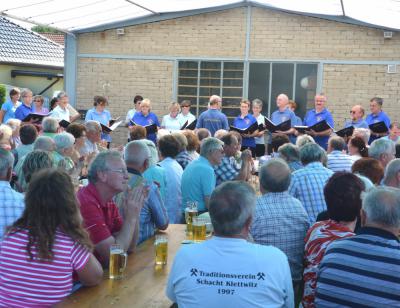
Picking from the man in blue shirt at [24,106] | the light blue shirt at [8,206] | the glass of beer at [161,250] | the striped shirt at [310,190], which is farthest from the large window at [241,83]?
the glass of beer at [161,250]

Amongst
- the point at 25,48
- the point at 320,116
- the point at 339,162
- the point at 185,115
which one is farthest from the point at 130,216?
the point at 25,48

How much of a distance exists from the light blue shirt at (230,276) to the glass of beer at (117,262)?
0.66 m

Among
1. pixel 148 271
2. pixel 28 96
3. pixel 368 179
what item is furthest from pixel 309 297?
pixel 28 96

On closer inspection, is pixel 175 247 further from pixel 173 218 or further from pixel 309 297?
pixel 173 218

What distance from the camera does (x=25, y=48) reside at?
26.2 metres

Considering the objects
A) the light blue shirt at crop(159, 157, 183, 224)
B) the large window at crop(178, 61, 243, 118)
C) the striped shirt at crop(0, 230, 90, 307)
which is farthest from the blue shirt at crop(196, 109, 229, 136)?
the striped shirt at crop(0, 230, 90, 307)

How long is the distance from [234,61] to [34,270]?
11180 mm

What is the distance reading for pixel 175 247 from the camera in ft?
13.5

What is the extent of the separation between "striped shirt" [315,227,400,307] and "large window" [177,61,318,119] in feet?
34.6

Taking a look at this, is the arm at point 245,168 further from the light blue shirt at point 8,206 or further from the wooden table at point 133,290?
the light blue shirt at point 8,206

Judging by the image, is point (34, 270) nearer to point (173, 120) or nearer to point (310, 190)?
point (310, 190)

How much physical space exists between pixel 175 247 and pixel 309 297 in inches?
39.3

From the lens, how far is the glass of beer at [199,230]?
165 inches

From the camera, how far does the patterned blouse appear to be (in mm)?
3570
